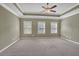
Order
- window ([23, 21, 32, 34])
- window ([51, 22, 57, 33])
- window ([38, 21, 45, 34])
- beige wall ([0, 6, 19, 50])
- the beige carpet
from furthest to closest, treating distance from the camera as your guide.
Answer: window ([51, 22, 57, 33]) < window ([38, 21, 45, 34]) < window ([23, 21, 32, 34]) < beige wall ([0, 6, 19, 50]) < the beige carpet

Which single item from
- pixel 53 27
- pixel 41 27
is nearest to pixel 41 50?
pixel 41 27

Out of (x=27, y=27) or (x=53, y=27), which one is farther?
(x=53, y=27)

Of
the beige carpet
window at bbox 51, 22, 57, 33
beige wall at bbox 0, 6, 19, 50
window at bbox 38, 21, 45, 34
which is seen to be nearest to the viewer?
the beige carpet

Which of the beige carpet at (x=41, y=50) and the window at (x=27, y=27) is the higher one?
the window at (x=27, y=27)

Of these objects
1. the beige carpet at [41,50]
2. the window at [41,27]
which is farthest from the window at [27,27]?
the beige carpet at [41,50]

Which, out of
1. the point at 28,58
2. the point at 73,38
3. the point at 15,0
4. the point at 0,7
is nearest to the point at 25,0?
the point at 15,0

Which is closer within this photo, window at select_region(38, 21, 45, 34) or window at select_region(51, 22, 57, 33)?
window at select_region(38, 21, 45, 34)

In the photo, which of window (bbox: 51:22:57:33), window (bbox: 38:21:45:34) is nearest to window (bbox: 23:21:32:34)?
window (bbox: 38:21:45:34)

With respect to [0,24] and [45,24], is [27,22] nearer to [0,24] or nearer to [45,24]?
[45,24]

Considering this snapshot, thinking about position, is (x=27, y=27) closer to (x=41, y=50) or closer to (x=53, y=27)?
(x=53, y=27)

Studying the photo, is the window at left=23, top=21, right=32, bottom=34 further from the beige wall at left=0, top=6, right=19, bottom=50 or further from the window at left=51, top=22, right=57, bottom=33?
the beige wall at left=0, top=6, right=19, bottom=50

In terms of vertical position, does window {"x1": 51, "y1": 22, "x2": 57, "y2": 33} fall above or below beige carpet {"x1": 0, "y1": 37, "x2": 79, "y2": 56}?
above

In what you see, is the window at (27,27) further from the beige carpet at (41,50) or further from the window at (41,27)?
the beige carpet at (41,50)

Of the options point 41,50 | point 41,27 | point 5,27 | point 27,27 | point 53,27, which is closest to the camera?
point 41,50
